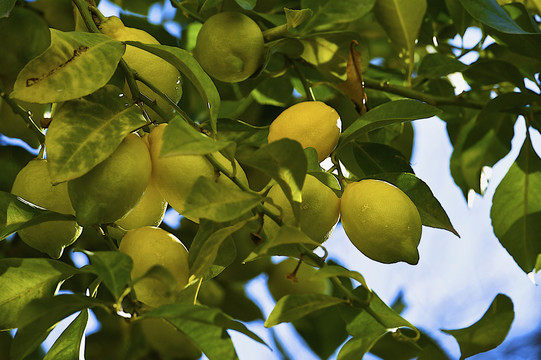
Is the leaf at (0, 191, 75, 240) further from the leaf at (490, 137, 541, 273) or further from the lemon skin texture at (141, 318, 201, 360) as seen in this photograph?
the leaf at (490, 137, 541, 273)

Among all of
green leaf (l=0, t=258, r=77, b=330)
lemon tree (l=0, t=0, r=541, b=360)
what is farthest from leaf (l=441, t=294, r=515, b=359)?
green leaf (l=0, t=258, r=77, b=330)

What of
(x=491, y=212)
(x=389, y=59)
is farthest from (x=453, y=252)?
(x=491, y=212)

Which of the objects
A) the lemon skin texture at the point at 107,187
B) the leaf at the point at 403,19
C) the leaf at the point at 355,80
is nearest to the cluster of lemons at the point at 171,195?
the lemon skin texture at the point at 107,187

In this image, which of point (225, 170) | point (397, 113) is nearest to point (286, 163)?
point (225, 170)

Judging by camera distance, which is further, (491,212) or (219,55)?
(491,212)

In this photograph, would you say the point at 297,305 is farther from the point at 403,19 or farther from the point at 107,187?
the point at 403,19

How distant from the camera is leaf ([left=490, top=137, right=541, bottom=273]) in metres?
0.94

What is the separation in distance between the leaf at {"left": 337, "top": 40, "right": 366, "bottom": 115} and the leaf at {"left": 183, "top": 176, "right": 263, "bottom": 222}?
405 millimetres

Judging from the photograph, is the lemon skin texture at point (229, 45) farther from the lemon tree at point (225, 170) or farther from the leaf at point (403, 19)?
the leaf at point (403, 19)

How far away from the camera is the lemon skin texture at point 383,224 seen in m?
0.60

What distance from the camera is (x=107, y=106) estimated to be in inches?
22.3

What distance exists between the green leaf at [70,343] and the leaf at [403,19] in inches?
22.7

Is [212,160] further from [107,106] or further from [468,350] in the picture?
[468,350]

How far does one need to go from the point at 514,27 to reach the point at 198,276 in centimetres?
49
